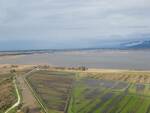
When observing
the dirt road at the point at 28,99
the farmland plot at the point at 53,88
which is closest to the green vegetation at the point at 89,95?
the farmland plot at the point at 53,88

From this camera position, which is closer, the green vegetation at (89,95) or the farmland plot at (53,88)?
the green vegetation at (89,95)

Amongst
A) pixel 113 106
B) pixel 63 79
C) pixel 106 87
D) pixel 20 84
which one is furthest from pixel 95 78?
pixel 113 106

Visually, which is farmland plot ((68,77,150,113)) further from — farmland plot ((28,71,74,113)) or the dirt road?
the dirt road

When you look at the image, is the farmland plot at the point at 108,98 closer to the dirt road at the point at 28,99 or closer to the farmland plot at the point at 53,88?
the farmland plot at the point at 53,88

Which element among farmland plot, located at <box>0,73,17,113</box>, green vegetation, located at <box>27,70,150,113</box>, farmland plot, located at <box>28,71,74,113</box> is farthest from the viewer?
farmland plot, located at <box>0,73,17,113</box>

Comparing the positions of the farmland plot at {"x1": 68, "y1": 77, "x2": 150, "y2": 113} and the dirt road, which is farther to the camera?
the dirt road

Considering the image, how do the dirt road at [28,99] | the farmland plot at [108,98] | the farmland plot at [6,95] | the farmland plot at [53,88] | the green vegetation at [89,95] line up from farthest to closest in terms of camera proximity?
the farmland plot at [6,95] → the farmland plot at [53,88] → the dirt road at [28,99] → the green vegetation at [89,95] → the farmland plot at [108,98]

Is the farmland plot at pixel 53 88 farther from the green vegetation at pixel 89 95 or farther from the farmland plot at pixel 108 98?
the farmland plot at pixel 108 98

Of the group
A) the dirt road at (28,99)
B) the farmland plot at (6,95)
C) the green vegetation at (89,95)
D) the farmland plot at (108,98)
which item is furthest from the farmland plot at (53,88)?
the farmland plot at (6,95)

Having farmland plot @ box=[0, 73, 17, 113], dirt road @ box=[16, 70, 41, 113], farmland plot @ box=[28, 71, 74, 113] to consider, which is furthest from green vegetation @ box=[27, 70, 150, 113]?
farmland plot @ box=[0, 73, 17, 113]

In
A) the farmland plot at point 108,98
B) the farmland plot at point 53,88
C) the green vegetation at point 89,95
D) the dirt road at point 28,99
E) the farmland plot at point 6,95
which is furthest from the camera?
the farmland plot at point 6,95

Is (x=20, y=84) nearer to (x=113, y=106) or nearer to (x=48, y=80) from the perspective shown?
(x=48, y=80)
